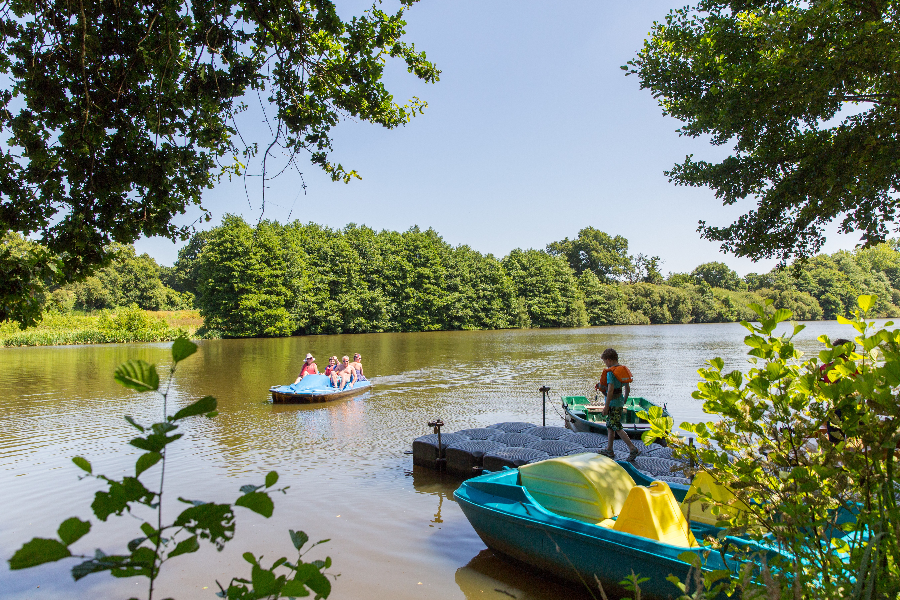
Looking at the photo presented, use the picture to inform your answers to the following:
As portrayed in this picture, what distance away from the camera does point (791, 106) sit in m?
7.71

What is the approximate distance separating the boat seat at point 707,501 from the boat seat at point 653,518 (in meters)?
0.16

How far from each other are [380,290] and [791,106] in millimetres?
57004

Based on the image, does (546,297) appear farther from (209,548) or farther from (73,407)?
(209,548)

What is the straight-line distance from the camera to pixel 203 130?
493 centimetres

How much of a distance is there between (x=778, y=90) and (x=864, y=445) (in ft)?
24.1

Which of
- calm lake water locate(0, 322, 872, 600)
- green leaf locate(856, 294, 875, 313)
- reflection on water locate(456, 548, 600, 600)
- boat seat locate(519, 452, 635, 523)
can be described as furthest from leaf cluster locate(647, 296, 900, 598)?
reflection on water locate(456, 548, 600, 600)

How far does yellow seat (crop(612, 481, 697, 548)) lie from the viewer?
15.8ft

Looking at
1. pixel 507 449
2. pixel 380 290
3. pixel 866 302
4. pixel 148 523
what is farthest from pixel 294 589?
pixel 380 290

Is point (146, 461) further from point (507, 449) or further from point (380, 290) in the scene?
point (380, 290)

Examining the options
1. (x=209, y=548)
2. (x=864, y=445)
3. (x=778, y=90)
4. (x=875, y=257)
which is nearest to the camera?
(x=864, y=445)

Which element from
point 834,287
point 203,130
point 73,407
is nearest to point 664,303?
point 834,287

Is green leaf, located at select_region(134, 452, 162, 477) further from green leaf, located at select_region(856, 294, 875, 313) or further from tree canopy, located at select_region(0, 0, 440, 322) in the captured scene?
tree canopy, located at select_region(0, 0, 440, 322)

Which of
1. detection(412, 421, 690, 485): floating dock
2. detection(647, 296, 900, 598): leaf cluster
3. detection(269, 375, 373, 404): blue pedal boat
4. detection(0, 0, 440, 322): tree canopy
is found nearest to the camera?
detection(647, 296, 900, 598): leaf cluster

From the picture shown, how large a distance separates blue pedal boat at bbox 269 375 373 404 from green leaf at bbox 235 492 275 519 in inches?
621
